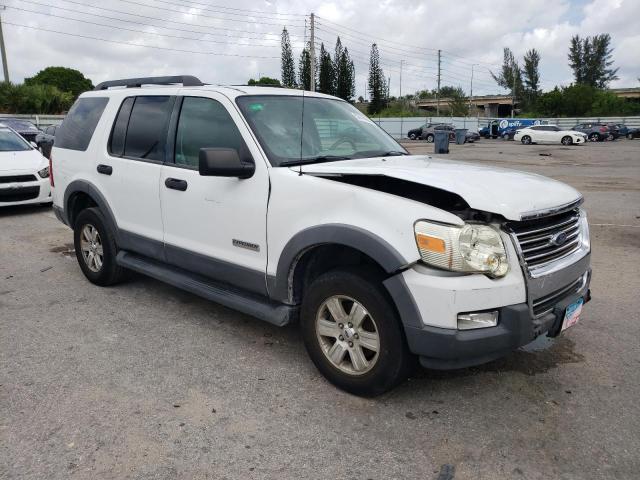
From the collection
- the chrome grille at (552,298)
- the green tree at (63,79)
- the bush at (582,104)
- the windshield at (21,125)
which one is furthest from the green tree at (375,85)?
the chrome grille at (552,298)

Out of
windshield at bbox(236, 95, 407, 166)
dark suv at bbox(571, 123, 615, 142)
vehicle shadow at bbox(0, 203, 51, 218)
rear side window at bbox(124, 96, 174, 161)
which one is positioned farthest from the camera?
dark suv at bbox(571, 123, 615, 142)

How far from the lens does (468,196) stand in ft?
9.36

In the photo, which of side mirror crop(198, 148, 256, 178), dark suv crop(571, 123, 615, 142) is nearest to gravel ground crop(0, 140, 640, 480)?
side mirror crop(198, 148, 256, 178)

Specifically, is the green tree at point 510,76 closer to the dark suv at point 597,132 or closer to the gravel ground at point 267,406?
the dark suv at point 597,132

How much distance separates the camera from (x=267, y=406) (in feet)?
10.6

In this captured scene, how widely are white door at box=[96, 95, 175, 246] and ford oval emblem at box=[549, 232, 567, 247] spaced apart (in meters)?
2.89

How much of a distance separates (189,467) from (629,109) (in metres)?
81.0

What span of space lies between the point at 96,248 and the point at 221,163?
2.51 meters

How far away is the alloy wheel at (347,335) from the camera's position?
316cm

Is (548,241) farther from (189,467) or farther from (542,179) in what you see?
(189,467)

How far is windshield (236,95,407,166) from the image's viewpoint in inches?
149

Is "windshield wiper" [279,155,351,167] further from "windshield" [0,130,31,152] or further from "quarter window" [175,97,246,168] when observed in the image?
"windshield" [0,130,31,152]

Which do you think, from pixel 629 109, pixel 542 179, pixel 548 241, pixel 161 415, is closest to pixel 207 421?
pixel 161 415

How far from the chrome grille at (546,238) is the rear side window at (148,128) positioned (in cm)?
282
